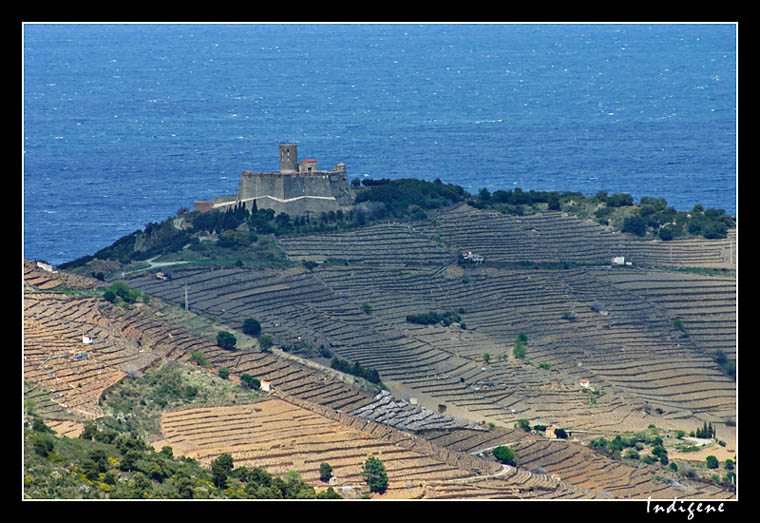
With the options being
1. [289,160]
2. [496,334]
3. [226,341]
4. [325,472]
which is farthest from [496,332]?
[325,472]

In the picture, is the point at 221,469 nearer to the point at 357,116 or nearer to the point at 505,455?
the point at 505,455

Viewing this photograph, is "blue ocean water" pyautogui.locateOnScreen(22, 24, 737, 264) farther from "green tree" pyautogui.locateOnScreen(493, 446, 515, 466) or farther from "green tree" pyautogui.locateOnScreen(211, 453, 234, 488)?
"green tree" pyautogui.locateOnScreen(211, 453, 234, 488)

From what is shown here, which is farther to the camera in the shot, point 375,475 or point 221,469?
point 375,475

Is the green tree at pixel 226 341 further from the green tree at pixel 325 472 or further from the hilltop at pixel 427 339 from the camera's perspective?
the green tree at pixel 325 472

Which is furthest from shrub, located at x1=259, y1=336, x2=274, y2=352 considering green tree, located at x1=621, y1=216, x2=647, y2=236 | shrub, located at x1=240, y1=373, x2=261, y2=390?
green tree, located at x1=621, y1=216, x2=647, y2=236

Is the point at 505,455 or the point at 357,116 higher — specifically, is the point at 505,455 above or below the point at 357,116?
below

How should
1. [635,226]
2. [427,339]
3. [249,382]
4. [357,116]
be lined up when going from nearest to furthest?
1. [249,382]
2. [427,339]
3. [635,226]
4. [357,116]
